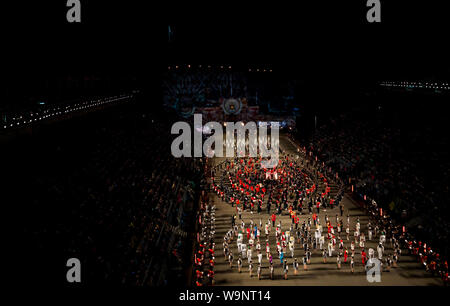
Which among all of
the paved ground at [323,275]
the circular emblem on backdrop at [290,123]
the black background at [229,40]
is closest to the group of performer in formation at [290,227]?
the paved ground at [323,275]

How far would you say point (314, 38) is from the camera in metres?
42.6

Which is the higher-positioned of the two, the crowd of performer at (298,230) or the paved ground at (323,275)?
the crowd of performer at (298,230)

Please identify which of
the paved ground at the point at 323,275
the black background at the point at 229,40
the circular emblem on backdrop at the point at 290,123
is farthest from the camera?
the circular emblem on backdrop at the point at 290,123

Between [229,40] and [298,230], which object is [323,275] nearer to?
[298,230]

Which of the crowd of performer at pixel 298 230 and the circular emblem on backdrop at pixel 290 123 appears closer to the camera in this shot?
the crowd of performer at pixel 298 230

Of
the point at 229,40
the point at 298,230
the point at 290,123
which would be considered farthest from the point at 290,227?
the point at 229,40

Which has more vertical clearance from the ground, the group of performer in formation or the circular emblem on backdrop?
the circular emblem on backdrop

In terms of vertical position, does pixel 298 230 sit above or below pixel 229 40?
below

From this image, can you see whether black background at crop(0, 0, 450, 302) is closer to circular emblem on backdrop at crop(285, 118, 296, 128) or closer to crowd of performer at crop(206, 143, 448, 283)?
circular emblem on backdrop at crop(285, 118, 296, 128)

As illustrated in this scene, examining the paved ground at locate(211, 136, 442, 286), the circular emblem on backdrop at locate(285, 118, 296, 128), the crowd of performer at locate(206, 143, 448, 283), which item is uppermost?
the circular emblem on backdrop at locate(285, 118, 296, 128)

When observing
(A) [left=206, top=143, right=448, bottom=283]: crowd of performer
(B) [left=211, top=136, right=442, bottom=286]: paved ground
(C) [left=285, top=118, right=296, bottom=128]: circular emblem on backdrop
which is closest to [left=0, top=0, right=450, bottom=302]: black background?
(C) [left=285, top=118, right=296, bottom=128]: circular emblem on backdrop

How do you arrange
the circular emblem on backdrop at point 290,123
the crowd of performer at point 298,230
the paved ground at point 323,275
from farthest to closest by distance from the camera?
the circular emblem on backdrop at point 290,123
the crowd of performer at point 298,230
the paved ground at point 323,275

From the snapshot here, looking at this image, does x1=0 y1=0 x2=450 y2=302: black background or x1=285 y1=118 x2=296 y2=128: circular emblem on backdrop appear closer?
x1=0 y1=0 x2=450 y2=302: black background

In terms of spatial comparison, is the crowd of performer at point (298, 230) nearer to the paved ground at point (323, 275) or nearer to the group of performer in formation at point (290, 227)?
the group of performer in formation at point (290, 227)
